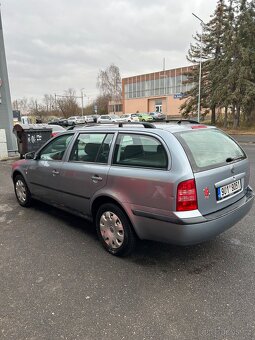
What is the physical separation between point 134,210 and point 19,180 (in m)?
3.09

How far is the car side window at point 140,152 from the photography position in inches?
110

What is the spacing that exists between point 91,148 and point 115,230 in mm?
1150

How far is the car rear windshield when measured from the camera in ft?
9.17

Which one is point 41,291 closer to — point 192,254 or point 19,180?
point 192,254

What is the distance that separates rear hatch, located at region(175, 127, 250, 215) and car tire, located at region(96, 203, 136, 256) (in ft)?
2.85

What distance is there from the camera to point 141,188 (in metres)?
2.80

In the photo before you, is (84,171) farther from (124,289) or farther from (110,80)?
(110,80)

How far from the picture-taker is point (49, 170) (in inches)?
163

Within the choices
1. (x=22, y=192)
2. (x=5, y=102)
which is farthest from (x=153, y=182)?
(x=5, y=102)

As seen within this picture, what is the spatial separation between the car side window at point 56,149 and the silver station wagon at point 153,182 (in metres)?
0.10

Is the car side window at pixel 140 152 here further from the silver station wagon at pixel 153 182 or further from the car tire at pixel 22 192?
the car tire at pixel 22 192

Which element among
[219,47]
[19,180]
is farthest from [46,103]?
[19,180]

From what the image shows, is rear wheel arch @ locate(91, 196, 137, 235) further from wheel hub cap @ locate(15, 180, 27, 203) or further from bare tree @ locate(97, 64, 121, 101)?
bare tree @ locate(97, 64, 121, 101)

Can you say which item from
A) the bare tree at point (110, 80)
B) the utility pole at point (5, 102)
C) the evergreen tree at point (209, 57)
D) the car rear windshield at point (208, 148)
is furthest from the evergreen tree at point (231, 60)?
the bare tree at point (110, 80)
